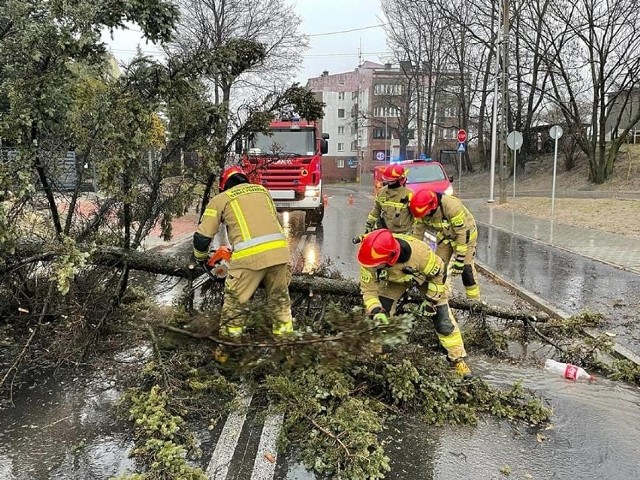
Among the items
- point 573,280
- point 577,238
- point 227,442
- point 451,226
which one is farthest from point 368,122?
point 227,442

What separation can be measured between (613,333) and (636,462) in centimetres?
275

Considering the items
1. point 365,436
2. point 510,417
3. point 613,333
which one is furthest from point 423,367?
point 613,333

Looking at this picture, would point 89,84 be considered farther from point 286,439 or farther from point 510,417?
point 510,417

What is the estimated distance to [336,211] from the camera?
2055cm

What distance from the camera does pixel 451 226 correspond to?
591cm

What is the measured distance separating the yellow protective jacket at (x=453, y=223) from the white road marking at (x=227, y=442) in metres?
3.03

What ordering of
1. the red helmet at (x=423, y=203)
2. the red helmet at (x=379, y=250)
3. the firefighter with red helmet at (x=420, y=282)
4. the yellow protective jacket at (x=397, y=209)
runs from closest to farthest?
the red helmet at (x=379, y=250)
the firefighter with red helmet at (x=420, y=282)
the red helmet at (x=423, y=203)
the yellow protective jacket at (x=397, y=209)

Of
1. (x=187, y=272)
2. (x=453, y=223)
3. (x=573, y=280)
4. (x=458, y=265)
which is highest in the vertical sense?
(x=453, y=223)

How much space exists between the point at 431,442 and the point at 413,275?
4.31 ft

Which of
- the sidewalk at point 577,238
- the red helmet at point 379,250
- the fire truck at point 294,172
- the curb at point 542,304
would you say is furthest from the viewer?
the fire truck at point 294,172

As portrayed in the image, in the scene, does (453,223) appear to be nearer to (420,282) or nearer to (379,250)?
(420,282)

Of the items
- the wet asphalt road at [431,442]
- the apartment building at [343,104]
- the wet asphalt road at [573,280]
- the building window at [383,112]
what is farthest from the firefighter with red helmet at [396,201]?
the apartment building at [343,104]

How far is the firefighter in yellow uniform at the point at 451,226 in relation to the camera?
226 inches

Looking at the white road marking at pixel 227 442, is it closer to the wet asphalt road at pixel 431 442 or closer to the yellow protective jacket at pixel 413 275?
the wet asphalt road at pixel 431 442
